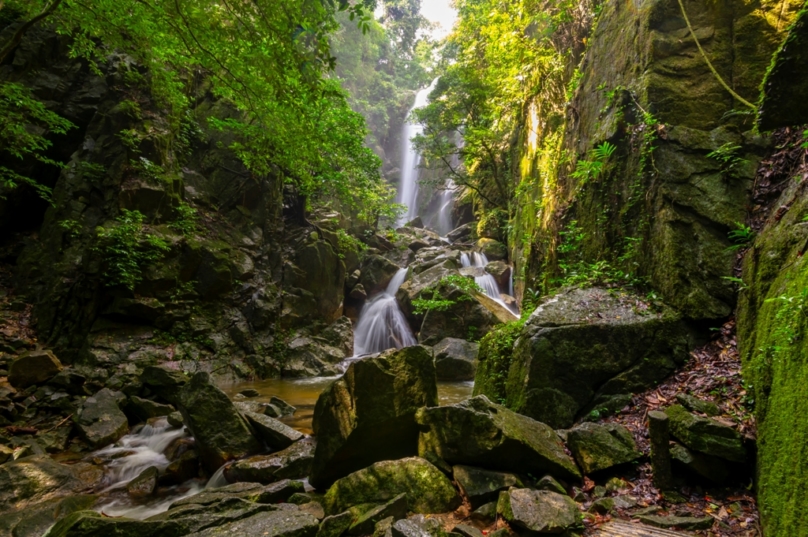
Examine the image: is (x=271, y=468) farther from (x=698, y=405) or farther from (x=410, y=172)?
(x=410, y=172)

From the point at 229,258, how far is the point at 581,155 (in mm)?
10287

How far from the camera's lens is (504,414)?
3.94m

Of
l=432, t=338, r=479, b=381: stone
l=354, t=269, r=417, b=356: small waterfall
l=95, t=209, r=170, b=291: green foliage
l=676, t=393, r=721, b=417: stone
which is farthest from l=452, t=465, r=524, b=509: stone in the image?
l=354, t=269, r=417, b=356: small waterfall

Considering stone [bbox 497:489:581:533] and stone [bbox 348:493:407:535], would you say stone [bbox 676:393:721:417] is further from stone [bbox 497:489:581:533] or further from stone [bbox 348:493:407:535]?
stone [bbox 348:493:407:535]

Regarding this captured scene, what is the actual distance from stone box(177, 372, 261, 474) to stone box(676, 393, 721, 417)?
535cm

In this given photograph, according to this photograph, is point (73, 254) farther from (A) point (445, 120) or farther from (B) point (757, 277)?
(A) point (445, 120)

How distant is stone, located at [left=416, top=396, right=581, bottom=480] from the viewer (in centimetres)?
353

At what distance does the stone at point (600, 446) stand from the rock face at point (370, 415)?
159 cm

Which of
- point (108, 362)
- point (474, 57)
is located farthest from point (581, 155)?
point (108, 362)

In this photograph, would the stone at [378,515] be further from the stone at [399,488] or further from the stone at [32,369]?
the stone at [32,369]

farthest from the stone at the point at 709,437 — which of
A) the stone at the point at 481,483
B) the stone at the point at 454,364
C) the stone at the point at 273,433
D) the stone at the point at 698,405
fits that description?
the stone at the point at 454,364

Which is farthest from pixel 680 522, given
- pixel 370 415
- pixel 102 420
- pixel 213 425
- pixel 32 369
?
pixel 32 369

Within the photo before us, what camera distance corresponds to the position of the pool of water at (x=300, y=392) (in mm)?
7469

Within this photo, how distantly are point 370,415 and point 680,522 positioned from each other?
2.84 meters
